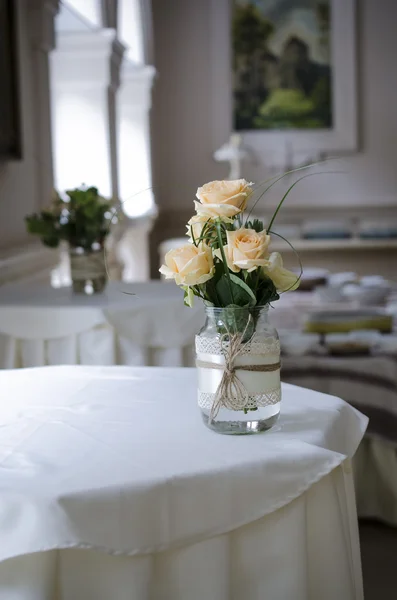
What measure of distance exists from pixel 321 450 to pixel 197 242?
1.41 feet

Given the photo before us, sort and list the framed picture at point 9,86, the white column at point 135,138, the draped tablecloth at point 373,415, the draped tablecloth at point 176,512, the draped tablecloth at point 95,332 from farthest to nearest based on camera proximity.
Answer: the white column at point 135,138 → the framed picture at point 9,86 → the draped tablecloth at point 373,415 → the draped tablecloth at point 95,332 → the draped tablecloth at point 176,512

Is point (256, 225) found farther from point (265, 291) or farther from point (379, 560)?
point (379, 560)

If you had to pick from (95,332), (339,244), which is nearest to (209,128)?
(339,244)

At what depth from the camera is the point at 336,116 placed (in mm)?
9719

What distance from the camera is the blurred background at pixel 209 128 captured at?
4934mm

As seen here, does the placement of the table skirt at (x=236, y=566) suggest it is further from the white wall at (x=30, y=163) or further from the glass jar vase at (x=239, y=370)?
the white wall at (x=30, y=163)

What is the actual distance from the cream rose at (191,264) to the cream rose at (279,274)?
102 millimetres

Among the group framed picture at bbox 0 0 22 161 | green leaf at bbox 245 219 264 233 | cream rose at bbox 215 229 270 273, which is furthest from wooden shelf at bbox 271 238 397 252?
cream rose at bbox 215 229 270 273

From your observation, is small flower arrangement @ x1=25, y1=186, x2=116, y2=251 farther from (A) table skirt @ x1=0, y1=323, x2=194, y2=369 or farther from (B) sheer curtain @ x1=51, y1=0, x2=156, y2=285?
(B) sheer curtain @ x1=51, y1=0, x2=156, y2=285

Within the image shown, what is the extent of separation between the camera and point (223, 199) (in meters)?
1.65

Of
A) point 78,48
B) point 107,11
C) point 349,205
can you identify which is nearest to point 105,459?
point 78,48

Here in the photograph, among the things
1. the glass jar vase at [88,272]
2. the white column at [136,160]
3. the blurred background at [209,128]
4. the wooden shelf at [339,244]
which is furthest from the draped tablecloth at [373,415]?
the wooden shelf at [339,244]

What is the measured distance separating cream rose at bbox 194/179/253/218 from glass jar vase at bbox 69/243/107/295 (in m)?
2.18

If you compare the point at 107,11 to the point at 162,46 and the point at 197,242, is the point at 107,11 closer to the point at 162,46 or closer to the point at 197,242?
the point at 162,46
